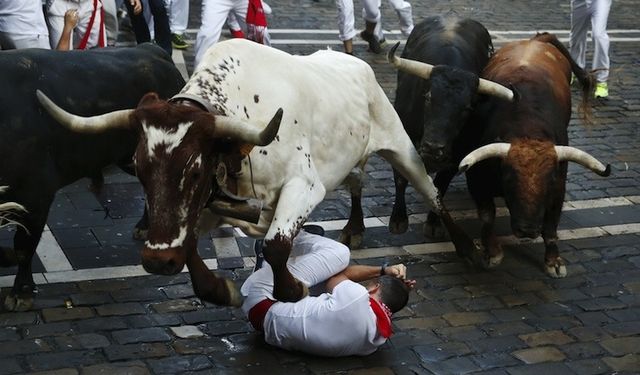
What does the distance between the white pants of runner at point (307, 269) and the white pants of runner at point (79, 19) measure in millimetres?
4373

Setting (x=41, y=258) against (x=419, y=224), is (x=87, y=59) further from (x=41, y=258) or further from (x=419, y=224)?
(x=419, y=224)

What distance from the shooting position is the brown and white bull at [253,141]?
212 inches

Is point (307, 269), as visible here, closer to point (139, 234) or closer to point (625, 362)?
point (625, 362)

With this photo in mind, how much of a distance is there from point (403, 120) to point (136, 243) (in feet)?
7.85

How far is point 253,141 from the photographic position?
17.9 feet

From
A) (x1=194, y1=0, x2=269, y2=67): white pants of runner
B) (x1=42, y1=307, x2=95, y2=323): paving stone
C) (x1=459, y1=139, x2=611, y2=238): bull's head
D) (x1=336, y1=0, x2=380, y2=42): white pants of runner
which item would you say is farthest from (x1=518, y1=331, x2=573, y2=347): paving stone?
(x1=336, y1=0, x2=380, y2=42): white pants of runner

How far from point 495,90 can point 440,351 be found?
220 centimetres

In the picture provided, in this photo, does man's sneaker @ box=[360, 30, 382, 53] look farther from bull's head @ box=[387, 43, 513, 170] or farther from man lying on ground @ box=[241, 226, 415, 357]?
man lying on ground @ box=[241, 226, 415, 357]

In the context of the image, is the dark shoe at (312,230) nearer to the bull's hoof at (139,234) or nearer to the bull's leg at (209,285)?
the bull's leg at (209,285)

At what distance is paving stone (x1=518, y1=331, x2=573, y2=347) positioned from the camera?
6.67m

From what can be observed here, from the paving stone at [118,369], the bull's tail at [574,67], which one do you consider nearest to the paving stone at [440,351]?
the paving stone at [118,369]

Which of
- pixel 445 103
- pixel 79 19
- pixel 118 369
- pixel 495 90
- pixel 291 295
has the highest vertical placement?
pixel 495 90

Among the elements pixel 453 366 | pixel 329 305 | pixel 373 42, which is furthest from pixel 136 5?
pixel 453 366

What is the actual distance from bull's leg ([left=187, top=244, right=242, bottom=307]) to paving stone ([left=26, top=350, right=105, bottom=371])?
794 mm
